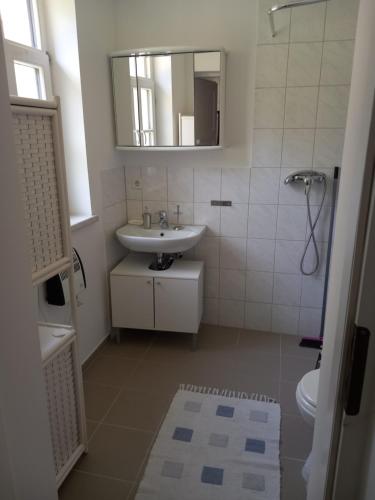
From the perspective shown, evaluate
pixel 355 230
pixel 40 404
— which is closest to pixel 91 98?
pixel 40 404

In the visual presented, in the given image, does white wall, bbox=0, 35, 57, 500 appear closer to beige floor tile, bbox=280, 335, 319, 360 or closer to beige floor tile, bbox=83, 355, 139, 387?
beige floor tile, bbox=83, 355, 139, 387

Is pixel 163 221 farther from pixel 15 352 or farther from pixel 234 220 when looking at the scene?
pixel 15 352

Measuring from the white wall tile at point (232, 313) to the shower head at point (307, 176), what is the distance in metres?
1.04

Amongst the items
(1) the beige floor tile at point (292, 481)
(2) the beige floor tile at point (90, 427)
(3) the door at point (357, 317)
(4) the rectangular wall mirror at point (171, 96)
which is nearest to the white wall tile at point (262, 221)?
(4) the rectangular wall mirror at point (171, 96)

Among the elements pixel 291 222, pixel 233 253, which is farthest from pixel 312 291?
pixel 233 253

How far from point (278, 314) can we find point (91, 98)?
6.75 feet

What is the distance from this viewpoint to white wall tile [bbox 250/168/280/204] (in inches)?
109

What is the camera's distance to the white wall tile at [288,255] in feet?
9.37

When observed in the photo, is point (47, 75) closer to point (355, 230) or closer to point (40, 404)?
point (40, 404)

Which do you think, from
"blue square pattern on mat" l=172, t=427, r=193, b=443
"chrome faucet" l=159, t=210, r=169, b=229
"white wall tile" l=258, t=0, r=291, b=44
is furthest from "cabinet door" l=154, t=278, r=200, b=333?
"white wall tile" l=258, t=0, r=291, b=44

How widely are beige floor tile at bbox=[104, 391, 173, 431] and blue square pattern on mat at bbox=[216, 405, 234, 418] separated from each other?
0.29 metres

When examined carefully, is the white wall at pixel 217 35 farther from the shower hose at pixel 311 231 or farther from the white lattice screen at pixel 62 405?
the white lattice screen at pixel 62 405

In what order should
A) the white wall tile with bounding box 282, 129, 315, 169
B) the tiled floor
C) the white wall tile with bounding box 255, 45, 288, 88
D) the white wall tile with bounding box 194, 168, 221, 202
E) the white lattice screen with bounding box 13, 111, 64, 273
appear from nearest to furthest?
the white lattice screen with bounding box 13, 111, 64, 273
the tiled floor
the white wall tile with bounding box 255, 45, 288, 88
the white wall tile with bounding box 282, 129, 315, 169
the white wall tile with bounding box 194, 168, 221, 202

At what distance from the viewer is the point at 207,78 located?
2.61 meters
